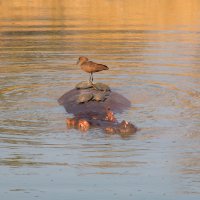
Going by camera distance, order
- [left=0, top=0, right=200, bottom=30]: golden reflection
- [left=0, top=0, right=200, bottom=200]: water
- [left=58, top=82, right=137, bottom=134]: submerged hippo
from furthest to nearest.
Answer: [left=0, top=0, right=200, bottom=30]: golden reflection < [left=58, top=82, right=137, bottom=134]: submerged hippo < [left=0, top=0, right=200, bottom=200]: water

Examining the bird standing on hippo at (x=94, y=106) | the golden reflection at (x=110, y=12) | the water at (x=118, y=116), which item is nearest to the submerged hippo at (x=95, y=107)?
the bird standing on hippo at (x=94, y=106)

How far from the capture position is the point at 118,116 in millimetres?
13016

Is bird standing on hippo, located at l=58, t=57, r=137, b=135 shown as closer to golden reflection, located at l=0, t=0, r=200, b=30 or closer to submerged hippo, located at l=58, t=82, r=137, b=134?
submerged hippo, located at l=58, t=82, r=137, b=134

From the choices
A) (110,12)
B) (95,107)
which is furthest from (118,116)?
(110,12)

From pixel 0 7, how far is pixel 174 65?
52.3 ft

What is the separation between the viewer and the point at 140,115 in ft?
43.1

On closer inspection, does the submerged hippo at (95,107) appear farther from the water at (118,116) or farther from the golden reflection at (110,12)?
the golden reflection at (110,12)

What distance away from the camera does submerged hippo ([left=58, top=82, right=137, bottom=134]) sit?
11812mm

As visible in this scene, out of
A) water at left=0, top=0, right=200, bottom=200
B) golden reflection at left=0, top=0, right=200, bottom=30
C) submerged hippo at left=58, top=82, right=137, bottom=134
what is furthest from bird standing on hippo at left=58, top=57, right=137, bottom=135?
golden reflection at left=0, top=0, right=200, bottom=30

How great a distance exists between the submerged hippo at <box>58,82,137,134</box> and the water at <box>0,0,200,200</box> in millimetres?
165

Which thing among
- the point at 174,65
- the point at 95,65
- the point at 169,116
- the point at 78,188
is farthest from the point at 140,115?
the point at 174,65

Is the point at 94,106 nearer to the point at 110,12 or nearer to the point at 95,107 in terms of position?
the point at 95,107

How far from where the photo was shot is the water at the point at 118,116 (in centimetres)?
945

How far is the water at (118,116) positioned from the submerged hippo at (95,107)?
16 cm
